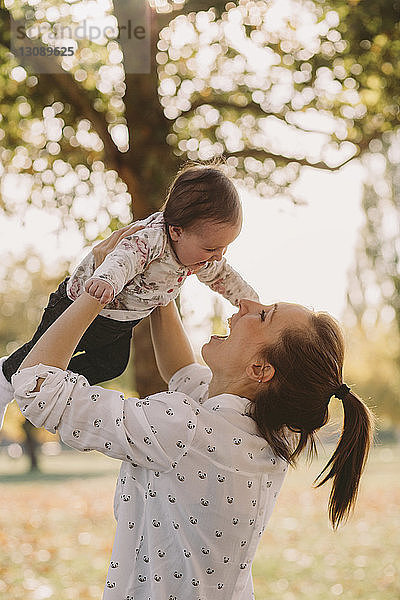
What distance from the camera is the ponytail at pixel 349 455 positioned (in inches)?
64.9

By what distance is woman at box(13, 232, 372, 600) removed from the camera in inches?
58.4

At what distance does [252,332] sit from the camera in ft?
5.50

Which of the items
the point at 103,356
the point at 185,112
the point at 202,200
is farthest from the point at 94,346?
the point at 185,112

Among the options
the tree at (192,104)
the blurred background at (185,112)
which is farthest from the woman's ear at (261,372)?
the tree at (192,104)

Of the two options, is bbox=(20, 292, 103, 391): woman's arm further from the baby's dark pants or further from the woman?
the baby's dark pants

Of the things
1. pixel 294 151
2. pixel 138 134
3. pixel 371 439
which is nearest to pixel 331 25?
pixel 294 151

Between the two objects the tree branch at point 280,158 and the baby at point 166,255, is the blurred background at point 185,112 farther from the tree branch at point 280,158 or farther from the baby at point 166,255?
the baby at point 166,255

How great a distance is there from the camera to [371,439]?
66.8 inches

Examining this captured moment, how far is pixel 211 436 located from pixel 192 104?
235cm

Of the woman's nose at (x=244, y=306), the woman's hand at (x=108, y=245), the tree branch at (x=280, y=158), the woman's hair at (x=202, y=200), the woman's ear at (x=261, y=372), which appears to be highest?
the woman's hair at (x=202, y=200)

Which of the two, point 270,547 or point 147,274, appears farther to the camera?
point 270,547

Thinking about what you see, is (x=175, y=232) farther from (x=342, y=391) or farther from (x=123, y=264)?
(x=342, y=391)

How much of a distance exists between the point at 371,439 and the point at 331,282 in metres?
6.17

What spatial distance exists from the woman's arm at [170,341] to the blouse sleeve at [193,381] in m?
0.02
